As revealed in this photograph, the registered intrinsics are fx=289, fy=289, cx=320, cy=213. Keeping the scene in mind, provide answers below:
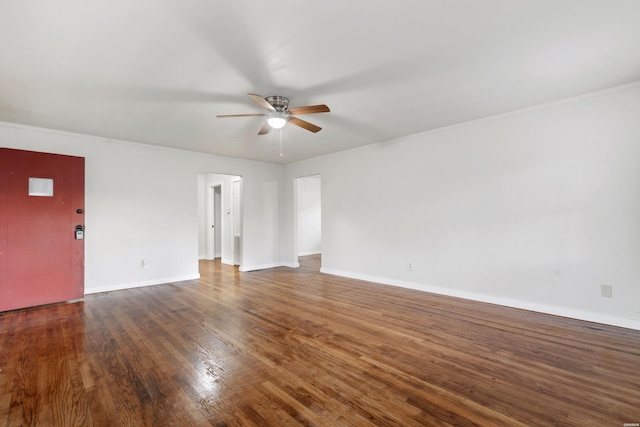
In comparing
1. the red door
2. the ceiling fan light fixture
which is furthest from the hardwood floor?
the ceiling fan light fixture

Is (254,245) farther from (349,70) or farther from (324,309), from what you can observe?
(349,70)

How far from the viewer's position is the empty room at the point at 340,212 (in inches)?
75.6

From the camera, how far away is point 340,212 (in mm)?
6023

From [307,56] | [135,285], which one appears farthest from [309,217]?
[307,56]

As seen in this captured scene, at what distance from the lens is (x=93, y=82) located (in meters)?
2.82

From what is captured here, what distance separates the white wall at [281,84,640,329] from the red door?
186 inches

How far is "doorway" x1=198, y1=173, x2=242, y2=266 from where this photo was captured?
23.4 ft

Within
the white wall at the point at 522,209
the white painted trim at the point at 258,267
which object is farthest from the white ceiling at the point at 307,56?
the white painted trim at the point at 258,267

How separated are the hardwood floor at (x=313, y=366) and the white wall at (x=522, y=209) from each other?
17.0 inches

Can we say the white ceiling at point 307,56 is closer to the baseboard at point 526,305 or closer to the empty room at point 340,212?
the empty room at point 340,212

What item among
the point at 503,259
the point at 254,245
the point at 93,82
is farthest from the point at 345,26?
the point at 254,245

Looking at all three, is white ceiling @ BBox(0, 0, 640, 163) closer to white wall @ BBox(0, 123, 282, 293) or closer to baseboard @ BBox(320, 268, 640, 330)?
white wall @ BBox(0, 123, 282, 293)

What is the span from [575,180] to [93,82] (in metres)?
5.27

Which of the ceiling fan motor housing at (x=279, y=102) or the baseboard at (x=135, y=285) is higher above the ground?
the ceiling fan motor housing at (x=279, y=102)
